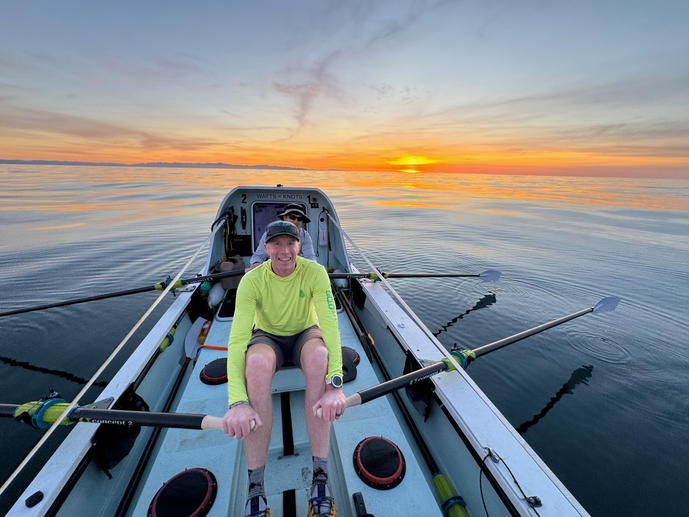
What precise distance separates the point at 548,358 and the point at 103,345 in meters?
10.7

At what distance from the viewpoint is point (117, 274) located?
10516 mm

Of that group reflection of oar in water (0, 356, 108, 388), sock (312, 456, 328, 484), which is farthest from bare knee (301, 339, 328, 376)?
reflection of oar in water (0, 356, 108, 388)

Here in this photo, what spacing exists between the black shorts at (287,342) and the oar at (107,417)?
0.80 m

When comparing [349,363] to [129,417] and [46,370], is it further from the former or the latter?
[46,370]

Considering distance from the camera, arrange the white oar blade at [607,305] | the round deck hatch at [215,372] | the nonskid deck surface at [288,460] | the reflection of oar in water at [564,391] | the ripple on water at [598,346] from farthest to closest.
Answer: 1. the ripple on water at [598,346]
2. the white oar blade at [607,305]
3. the reflection of oar in water at [564,391]
4. the round deck hatch at [215,372]
5. the nonskid deck surface at [288,460]

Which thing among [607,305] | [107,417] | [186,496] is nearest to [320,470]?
[186,496]

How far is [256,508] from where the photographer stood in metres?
2.23

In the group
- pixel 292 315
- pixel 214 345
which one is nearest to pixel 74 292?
pixel 214 345

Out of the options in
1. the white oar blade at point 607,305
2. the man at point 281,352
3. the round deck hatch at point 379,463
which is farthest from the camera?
the white oar blade at point 607,305

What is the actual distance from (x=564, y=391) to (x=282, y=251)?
6456mm

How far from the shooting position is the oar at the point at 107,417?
6.95 ft

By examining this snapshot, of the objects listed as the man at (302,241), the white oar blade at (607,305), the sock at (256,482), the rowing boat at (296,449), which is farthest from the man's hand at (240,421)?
the white oar blade at (607,305)

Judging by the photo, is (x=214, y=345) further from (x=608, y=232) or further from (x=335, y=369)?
(x=608, y=232)

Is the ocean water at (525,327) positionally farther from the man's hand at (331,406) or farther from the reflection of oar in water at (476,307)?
the man's hand at (331,406)
